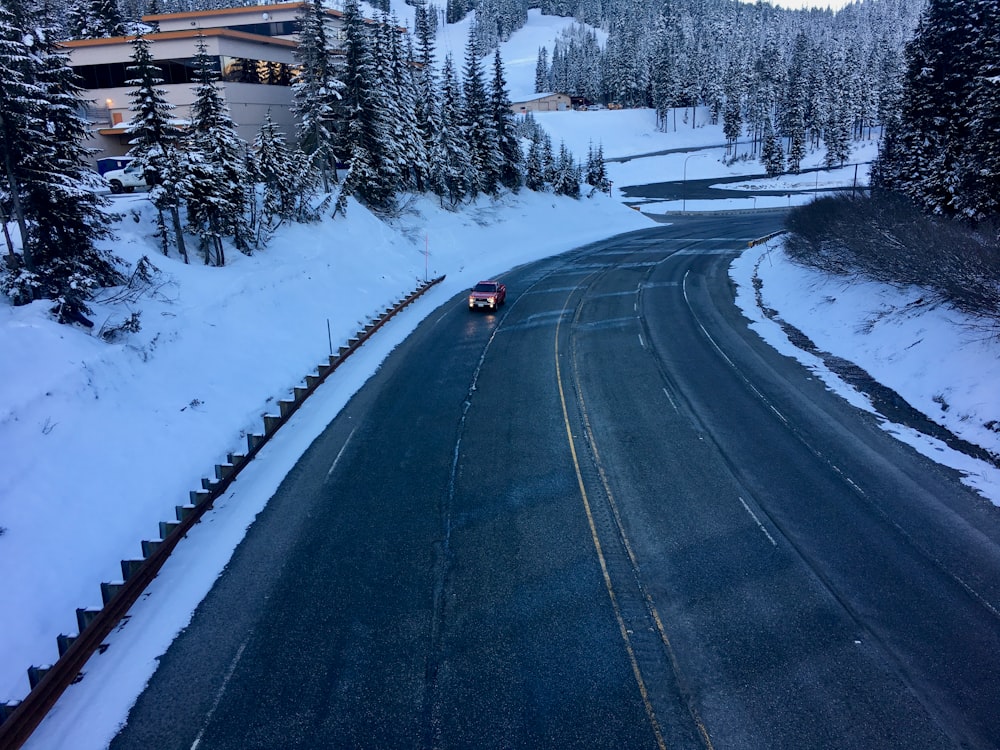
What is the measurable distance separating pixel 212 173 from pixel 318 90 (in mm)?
20041


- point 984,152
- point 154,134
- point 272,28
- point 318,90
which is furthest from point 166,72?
point 984,152

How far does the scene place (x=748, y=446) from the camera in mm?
15164

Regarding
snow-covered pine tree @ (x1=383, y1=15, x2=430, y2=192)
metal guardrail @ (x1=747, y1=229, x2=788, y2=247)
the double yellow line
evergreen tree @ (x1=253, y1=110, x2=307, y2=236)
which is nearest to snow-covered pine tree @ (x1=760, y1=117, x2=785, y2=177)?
metal guardrail @ (x1=747, y1=229, x2=788, y2=247)

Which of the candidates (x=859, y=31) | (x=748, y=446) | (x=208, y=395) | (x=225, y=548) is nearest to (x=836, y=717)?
(x=748, y=446)

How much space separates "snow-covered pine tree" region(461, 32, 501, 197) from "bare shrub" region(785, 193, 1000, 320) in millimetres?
30371

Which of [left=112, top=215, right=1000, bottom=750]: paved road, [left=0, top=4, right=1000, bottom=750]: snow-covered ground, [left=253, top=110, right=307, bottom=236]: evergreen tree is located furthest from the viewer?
[left=253, top=110, right=307, bottom=236]: evergreen tree

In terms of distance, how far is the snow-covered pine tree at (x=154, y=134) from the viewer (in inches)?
865

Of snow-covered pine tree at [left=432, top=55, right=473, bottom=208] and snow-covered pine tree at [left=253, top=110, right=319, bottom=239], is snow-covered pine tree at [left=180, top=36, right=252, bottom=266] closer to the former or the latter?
snow-covered pine tree at [left=253, top=110, right=319, bottom=239]

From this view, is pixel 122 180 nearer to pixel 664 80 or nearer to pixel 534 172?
pixel 534 172

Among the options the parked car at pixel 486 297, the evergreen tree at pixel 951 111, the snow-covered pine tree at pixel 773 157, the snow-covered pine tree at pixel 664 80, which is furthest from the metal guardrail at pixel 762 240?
the snow-covered pine tree at pixel 664 80

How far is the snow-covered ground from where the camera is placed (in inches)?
392

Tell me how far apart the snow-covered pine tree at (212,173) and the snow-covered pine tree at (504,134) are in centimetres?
3396

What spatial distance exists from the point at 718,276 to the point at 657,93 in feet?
407

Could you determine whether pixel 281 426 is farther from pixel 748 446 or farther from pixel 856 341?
pixel 856 341
